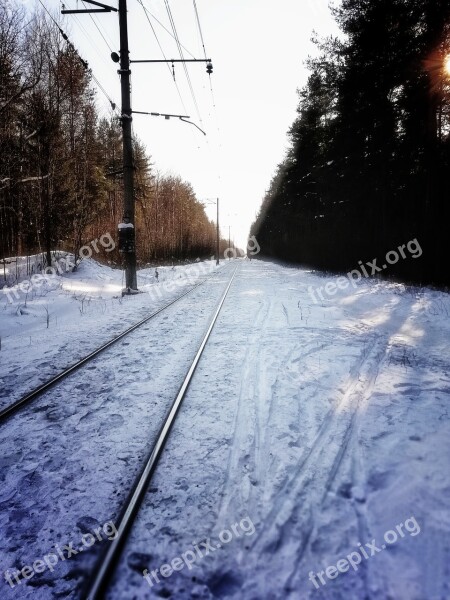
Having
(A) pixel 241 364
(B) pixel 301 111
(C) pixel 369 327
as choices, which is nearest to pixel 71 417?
(A) pixel 241 364

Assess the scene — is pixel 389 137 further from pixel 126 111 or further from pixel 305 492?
pixel 305 492

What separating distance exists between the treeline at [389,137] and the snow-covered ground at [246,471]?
10590mm

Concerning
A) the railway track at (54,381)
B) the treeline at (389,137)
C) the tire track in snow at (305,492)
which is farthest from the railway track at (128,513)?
the treeline at (389,137)

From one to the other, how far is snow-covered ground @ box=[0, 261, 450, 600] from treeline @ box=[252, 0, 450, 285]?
1059 cm

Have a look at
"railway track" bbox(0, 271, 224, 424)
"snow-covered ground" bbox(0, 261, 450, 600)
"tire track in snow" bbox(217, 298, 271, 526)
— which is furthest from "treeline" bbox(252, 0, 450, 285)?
"railway track" bbox(0, 271, 224, 424)

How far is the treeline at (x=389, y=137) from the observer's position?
13.2 m

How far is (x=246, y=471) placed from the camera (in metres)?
2.81

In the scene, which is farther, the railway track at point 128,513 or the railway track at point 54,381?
the railway track at point 54,381

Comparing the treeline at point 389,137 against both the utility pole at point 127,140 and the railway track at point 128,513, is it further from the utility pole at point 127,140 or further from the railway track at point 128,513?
the railway track at point 128,513

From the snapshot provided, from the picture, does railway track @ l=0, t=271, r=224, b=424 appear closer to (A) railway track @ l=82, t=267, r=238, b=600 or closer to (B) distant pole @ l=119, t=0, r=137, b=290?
(A) railway track @ l=82, t=267, r=238, b=600

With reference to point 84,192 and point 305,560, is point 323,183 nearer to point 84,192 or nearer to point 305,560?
point 84,192

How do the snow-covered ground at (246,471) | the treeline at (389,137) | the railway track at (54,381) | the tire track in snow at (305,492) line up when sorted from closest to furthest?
the snow-covered ground at (246,471) → the tire track in snow at (305,492) → the railway track at (54,381) → the treeline at (389,137)

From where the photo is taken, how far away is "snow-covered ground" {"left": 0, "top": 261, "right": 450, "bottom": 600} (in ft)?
6.39

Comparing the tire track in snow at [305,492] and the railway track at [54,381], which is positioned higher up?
the railway track at [54,381]
